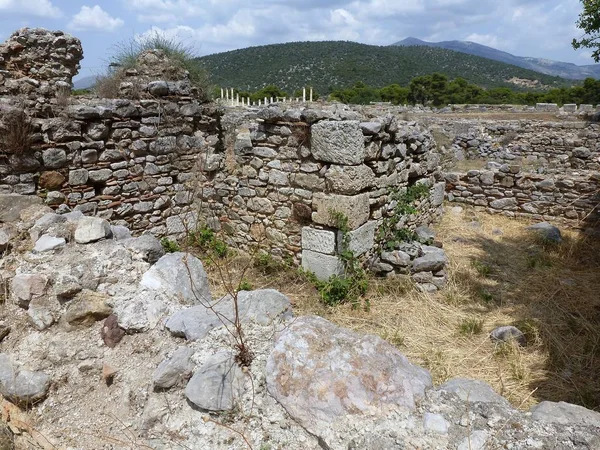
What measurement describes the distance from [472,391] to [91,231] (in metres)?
3.23

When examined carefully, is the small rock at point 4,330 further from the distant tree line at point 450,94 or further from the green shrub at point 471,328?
the distant tree line at point 450,94

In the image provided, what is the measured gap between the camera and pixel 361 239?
17.8ft

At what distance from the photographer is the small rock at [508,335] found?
172 inches

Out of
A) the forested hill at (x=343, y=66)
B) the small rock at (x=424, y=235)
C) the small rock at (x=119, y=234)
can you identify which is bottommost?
the small rock at (x=424, y=235)

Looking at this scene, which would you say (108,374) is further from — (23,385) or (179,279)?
(179,279)

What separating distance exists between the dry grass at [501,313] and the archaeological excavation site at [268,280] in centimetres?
3

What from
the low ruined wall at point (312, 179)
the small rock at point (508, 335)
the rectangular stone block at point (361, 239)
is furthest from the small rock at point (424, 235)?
the small rock at point (508, 335)

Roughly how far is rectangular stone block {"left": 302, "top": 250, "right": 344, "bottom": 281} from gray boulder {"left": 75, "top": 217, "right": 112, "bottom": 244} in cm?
249

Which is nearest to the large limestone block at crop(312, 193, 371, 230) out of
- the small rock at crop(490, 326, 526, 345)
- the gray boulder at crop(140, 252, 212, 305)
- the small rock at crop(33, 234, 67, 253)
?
the small rock at crop(490, 326, 526, 345)

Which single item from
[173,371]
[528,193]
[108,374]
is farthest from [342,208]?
[528,193]

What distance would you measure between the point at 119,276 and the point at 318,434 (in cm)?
207

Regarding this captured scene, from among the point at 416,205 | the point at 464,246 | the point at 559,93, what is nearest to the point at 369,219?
the point at 416,205

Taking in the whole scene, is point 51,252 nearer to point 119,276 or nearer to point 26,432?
point 119,276

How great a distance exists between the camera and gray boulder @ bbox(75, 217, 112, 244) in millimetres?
3762
